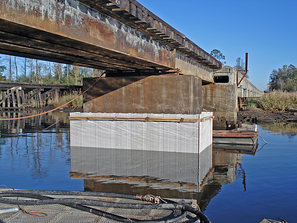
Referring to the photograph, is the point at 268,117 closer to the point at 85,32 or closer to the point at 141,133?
the point at 141,133

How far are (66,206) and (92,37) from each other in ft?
13.5

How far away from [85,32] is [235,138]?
1072 cm

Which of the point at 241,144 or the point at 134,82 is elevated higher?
the point at 134,82

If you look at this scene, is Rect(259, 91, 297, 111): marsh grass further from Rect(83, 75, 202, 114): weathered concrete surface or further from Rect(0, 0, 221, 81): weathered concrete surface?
Rect(0, 0, 221, 81): weathered concrete surface

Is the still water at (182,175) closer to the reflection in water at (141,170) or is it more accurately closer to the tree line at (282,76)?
the reflection in water at (141,170)

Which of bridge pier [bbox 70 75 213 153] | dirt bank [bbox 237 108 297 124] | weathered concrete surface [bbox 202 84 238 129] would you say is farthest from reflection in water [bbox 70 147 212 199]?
dirt bank [bbox 237 108 297 124]

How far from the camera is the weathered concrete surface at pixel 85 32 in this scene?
5.79 metres

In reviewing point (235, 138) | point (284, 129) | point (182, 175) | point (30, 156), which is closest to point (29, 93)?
point (30, 156)

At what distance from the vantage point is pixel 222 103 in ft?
63.8

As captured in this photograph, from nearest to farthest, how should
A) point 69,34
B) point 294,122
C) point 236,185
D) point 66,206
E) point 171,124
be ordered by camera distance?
point 66,206, point 69,34, point 236,185, point 171,124, point 294,122

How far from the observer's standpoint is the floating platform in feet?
48.9

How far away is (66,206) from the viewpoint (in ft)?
17.9

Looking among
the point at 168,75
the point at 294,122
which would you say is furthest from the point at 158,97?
the point at 294,122

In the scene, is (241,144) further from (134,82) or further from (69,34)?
(69,34)
